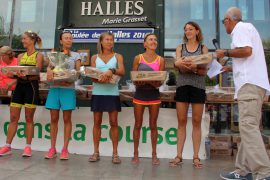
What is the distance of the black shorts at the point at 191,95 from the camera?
4.70m

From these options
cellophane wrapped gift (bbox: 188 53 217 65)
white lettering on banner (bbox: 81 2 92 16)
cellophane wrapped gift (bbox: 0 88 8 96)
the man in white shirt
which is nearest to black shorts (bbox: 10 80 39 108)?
cellophane wrapped gift (bbox: 0 88 8 96)

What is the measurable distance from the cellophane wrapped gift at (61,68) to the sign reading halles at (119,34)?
123 inches

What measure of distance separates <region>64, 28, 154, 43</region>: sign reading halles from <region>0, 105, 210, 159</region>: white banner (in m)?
2.62

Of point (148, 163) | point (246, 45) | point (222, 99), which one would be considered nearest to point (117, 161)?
point (148, 163)

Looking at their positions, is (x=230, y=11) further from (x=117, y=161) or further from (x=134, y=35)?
(x=134, y=35)

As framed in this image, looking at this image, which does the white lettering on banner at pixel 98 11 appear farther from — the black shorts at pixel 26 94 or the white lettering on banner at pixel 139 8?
the black shorts at pixel 26 94

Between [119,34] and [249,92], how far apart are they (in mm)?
4594

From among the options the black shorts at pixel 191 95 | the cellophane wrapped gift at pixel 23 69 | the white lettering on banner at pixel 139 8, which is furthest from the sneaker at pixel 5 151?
the white lettering on banner at pixel 139 8

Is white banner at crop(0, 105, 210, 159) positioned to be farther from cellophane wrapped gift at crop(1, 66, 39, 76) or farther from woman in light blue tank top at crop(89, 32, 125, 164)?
cellophane wrapped gift at crop(1, 66, 39, 76)

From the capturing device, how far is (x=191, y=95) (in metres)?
4.72

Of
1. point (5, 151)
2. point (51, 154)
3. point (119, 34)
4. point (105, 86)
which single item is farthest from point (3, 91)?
point (119, 34)

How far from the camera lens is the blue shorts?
506 cm

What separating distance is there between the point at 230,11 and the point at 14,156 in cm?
362

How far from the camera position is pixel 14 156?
5.25 metres
